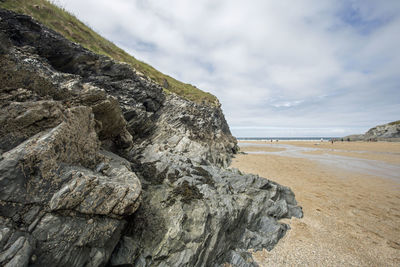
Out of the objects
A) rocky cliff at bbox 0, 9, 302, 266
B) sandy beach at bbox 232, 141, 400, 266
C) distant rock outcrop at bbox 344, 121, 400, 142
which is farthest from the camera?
distant rock outcrop at bbox 344, 121, 400, 142

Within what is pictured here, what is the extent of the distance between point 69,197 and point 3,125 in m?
3.19

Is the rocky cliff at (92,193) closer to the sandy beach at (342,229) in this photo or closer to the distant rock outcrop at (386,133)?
the sandy beach at (342,229)

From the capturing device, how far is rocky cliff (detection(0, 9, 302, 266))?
179 inches

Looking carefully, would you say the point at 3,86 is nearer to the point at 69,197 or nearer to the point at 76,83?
the point at 76,83

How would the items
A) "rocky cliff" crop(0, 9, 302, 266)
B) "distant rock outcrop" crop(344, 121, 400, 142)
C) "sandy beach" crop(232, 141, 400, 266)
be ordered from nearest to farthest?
1. "rocky cliff" crop(0, 9, 302, 266)
2. "sandy beach" crop(232, 141, 400, 266)
3. "distant rock outcrop" crop(344, 121, 400, 142)

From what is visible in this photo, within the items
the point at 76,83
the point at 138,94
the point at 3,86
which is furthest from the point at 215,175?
the point at 138,94

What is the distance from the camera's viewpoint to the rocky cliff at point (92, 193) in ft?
14.9

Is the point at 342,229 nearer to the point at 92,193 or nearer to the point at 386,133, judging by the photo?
the point at 92,193

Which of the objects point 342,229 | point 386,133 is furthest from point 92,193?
point 386,133

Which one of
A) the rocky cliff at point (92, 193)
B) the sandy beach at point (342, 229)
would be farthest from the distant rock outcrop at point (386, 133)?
the rocky cliff at point (92, 193)

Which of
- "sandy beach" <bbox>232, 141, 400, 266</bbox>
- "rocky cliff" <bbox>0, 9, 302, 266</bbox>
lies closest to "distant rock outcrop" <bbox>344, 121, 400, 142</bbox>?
"sandy beach" <bbox>232, 141, 400, 266</bbox>

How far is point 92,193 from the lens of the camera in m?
5.36

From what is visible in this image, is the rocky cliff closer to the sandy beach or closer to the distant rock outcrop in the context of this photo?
the sandy beach

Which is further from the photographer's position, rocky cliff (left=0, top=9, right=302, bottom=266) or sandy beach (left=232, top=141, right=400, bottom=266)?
sandy beach (left=232, top=141, right=400, bottom=266)
